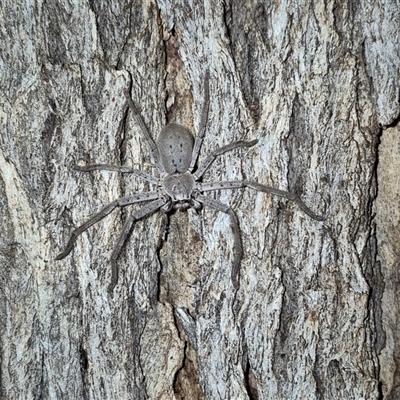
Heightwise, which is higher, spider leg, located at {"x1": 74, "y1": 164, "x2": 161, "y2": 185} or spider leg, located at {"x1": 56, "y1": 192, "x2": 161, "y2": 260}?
Result: spider leg, located at {"x1": 74, "y1": 164, "x2": 161, "y2": 185}

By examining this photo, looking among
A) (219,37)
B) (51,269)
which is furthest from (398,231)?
(51,269)

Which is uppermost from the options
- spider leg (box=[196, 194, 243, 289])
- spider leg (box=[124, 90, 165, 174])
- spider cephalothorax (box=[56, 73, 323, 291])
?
spider leg (box=[124, 90, 165, 174])

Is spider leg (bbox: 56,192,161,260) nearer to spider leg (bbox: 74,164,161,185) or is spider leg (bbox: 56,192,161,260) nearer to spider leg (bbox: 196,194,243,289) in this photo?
spider leg (bbox: 74,164,161,185)

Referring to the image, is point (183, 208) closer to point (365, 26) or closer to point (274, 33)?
point (274, 33)

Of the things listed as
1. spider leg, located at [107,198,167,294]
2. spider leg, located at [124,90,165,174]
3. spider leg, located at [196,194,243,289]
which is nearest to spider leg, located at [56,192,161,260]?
spider leg, located at [107,198,167,294]

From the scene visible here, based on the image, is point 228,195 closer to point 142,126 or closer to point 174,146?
point 174,146

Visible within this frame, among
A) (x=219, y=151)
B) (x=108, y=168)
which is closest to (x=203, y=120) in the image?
(x=219, y=151)

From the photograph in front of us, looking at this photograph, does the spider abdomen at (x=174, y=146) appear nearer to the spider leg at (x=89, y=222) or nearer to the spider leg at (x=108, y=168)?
the spider leg at (x=108, y=168)
